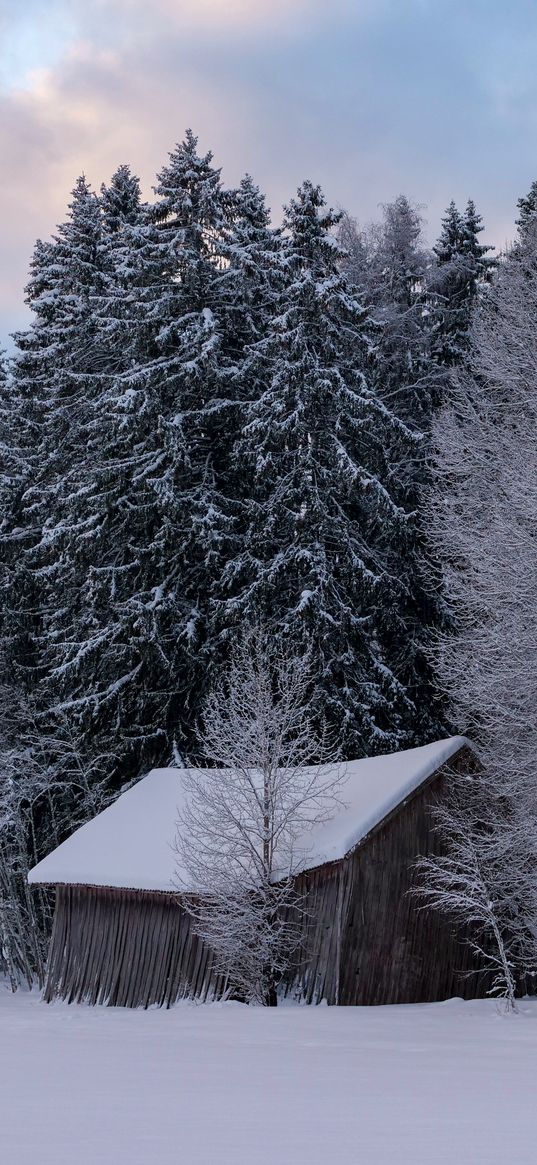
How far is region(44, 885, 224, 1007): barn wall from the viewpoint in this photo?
74.3ft

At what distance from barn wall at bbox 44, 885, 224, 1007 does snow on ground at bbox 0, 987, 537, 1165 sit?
3.12 meters

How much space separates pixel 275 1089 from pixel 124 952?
12.6 meters

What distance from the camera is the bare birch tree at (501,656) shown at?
69.5 feet

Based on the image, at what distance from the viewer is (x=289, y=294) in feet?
98.3

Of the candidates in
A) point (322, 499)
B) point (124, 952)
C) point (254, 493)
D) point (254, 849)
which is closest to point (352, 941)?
point (254, 849)

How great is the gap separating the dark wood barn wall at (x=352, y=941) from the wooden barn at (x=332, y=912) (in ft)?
0.06

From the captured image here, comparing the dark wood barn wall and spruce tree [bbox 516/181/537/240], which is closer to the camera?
the dark wood barn wall

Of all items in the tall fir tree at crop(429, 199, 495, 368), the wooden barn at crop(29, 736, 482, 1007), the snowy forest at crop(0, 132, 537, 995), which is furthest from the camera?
the tall fir tree at crop(429, 199, 495, 368)

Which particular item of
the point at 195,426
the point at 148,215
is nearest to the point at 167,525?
the point at 195,426

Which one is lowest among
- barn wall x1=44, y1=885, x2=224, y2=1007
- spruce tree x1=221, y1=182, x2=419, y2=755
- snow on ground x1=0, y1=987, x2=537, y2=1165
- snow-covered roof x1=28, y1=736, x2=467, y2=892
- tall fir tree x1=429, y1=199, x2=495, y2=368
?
snow on ground x1=0, y1=987, x2=537, y2=1165

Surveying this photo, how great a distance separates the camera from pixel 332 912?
68.4 feet

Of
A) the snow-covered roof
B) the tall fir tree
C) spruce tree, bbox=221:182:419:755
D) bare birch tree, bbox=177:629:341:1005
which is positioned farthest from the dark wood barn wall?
the tall fir tree

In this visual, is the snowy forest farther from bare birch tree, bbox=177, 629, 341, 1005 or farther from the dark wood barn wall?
bare birch tree, bbox=177, 629, 341, 1005

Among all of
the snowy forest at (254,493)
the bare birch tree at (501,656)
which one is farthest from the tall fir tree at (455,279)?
the bare birch tree at (501,656)
